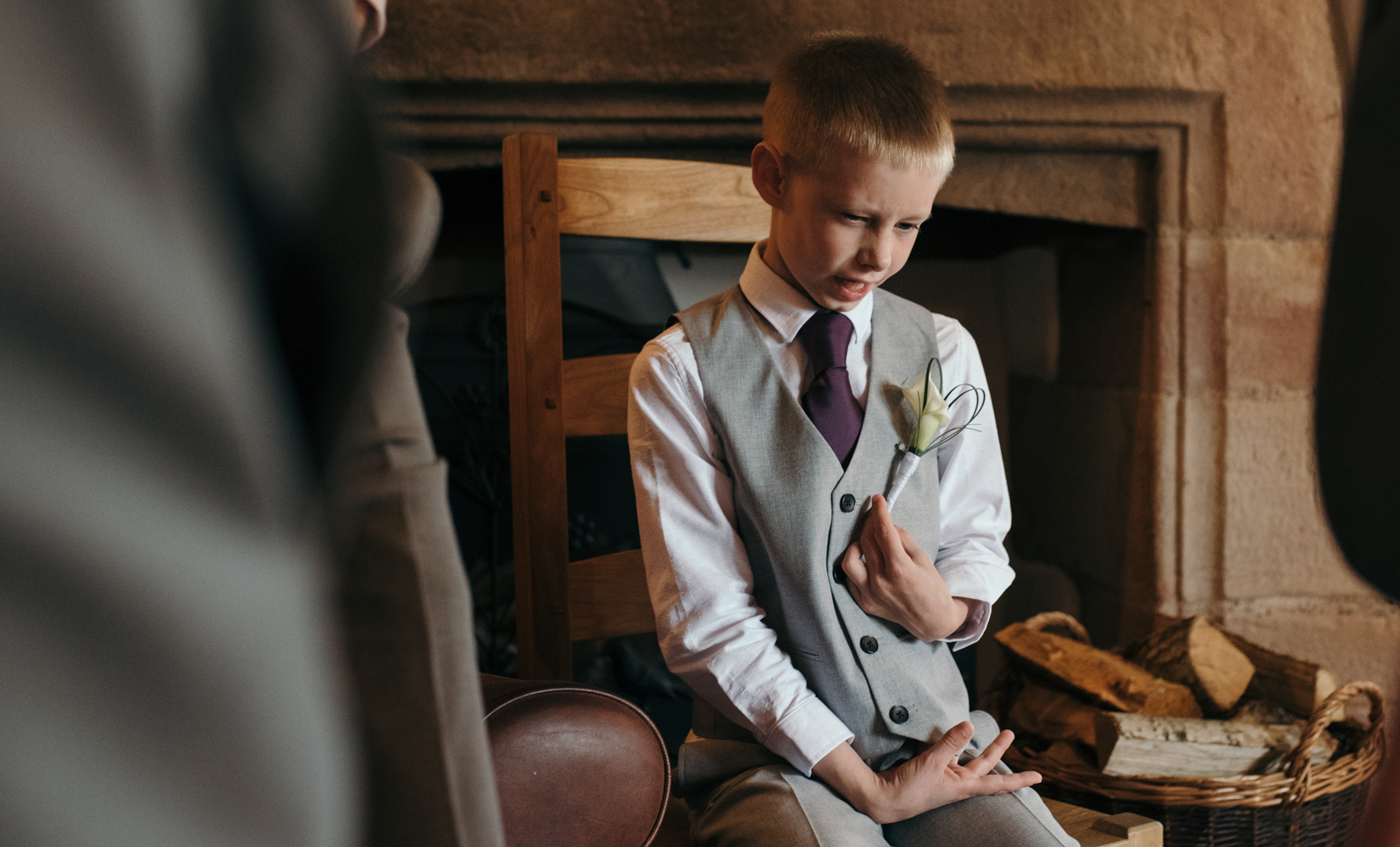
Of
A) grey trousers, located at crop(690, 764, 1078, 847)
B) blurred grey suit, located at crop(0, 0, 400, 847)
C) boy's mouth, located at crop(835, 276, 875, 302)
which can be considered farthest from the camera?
boy's mouth, located at crop(835, 276, 875, 302)

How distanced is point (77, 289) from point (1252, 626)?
182cm

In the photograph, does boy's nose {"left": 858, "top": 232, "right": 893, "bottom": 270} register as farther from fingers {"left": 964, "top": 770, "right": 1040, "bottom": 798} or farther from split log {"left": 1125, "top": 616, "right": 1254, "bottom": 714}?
split log {"left": 1125, "top": 616, "right": 1254, "bottom": 714}

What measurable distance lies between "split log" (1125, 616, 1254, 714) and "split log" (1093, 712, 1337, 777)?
9 centimetres

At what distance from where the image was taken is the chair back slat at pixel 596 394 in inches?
43.3

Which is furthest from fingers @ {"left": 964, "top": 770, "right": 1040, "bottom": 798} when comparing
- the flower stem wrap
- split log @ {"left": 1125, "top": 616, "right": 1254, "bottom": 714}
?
split log @ {"left": 1125, "top": 616, "right": 1254, "bottom": 714}

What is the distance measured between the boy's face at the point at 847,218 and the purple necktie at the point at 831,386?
0.02 metres

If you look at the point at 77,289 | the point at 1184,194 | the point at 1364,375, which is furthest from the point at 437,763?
the point at 1184,194

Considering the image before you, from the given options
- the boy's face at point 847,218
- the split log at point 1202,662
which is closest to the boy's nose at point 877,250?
the boy's face at point 847,218

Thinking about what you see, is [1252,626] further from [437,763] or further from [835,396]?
[437,763]

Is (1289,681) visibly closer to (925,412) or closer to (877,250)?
(925,412)

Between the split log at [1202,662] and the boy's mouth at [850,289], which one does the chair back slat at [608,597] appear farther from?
the split log at [1202,662]

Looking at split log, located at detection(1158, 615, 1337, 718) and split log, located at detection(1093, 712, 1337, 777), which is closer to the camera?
split log, located at detection(1093, 712, 1337, 777)

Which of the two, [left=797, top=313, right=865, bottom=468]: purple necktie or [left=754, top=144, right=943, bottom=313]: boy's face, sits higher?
[left=754, top=144, right=943, bottom=313]: boy's face

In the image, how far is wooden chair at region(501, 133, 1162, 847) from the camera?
3.50 ft
